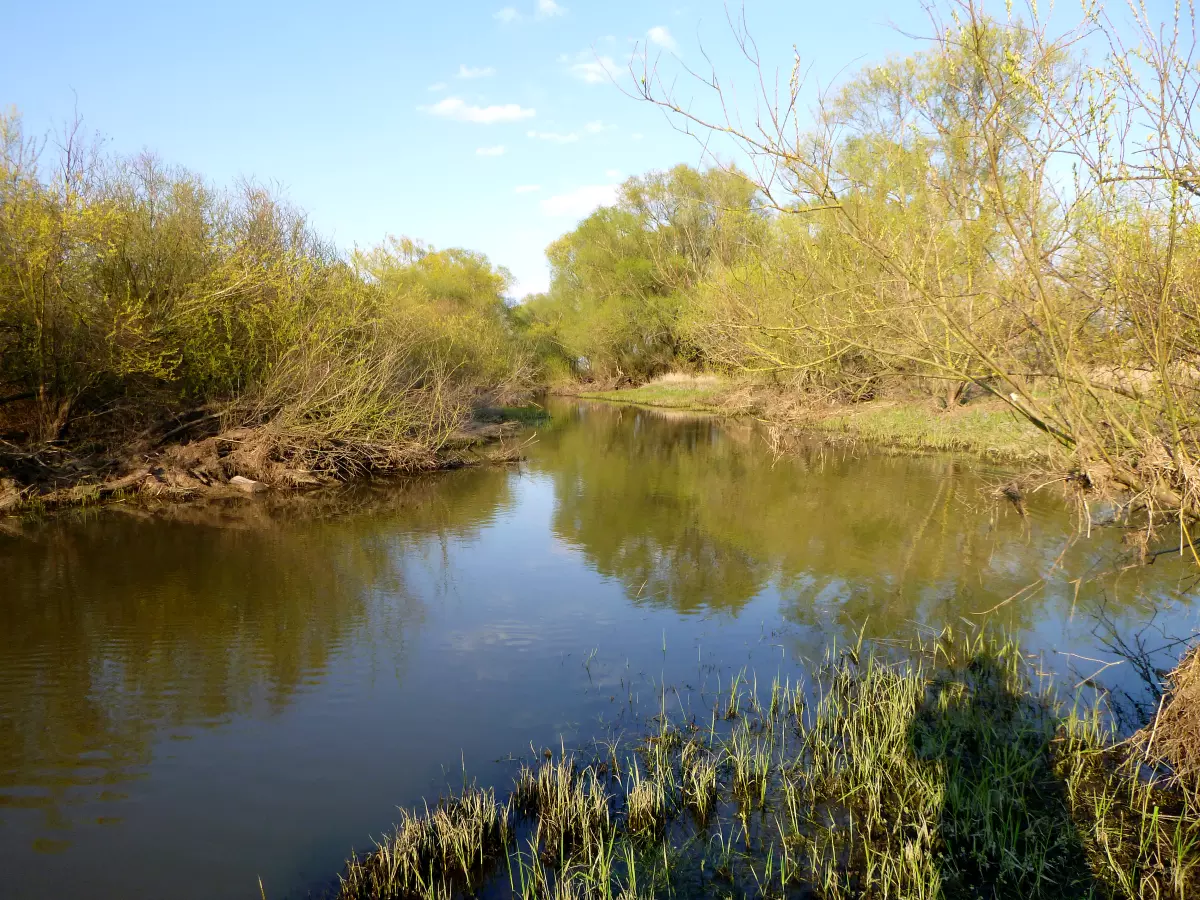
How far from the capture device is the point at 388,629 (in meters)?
8.41

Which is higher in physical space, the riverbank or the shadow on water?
the riverbank

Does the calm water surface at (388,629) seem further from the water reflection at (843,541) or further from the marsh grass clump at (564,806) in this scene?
the marsh grass clump at (564,806)

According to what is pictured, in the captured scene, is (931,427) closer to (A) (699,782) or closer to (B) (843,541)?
(B) (843,541)

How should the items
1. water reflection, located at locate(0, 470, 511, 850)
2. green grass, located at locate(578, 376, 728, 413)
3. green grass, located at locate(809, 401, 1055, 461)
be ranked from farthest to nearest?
1. green grass, located at locate(578, 376, 728, 413)
2. green grass, located at locate(809, 401, 1055, 461)
3. water reflection, located at locate(0, 470, 511, 850)

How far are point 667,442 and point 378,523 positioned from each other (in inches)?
529

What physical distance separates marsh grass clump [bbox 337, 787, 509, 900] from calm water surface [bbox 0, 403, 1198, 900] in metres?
0.35

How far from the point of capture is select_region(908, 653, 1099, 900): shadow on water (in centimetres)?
417

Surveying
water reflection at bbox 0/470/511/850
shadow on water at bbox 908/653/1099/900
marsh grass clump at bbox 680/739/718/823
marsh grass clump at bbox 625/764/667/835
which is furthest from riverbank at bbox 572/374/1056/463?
marsh grass clump at bbox 625/764/667/835

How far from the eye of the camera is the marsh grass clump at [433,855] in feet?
13.8

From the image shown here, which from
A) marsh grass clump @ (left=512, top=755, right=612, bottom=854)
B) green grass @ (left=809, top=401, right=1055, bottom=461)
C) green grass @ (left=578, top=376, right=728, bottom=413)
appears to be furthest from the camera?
green grass @ (left=578, top=376, right=728, bottom=413)

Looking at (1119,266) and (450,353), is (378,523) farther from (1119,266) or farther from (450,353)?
(450,353)

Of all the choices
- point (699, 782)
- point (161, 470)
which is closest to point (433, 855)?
point (699, 782)

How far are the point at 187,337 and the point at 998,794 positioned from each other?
14811 millimetres

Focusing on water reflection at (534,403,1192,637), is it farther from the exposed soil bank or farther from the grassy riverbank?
the exposed soil bank
